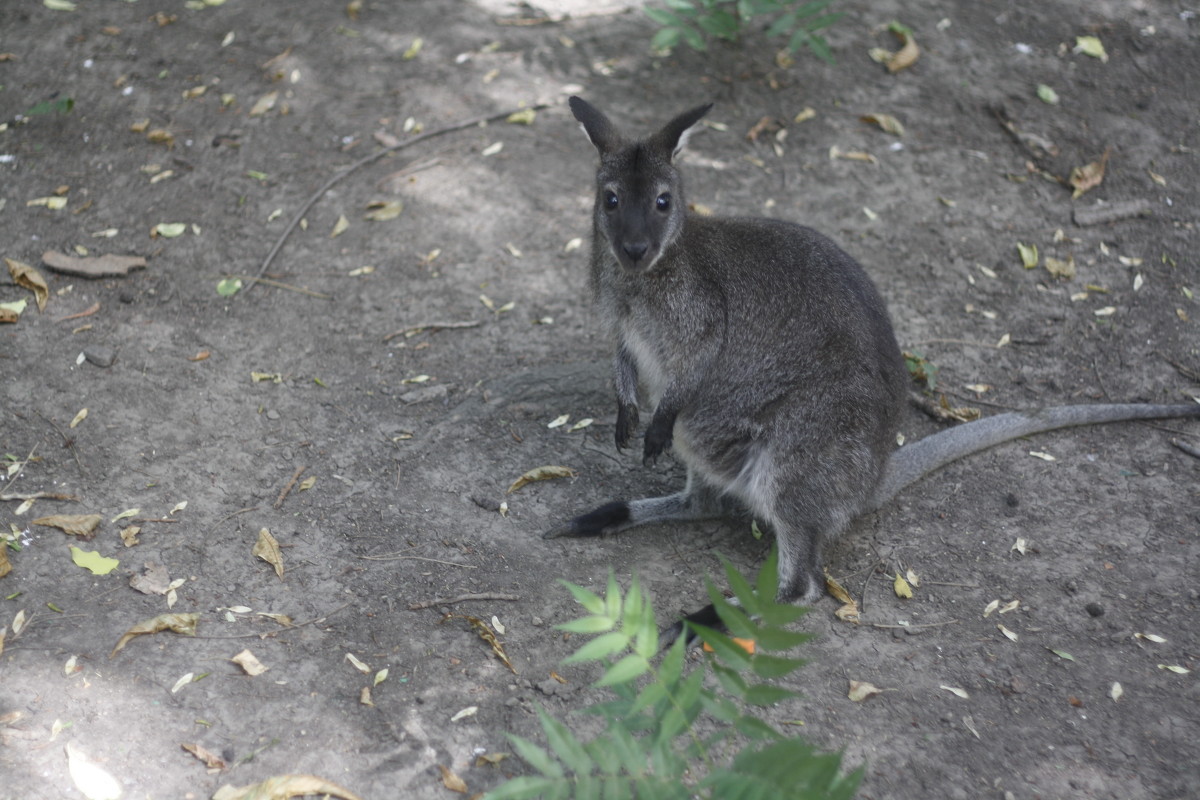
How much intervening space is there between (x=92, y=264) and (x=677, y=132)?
3.20 metres

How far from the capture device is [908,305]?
5.19 metres

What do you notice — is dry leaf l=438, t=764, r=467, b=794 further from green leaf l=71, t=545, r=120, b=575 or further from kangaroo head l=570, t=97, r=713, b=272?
kangaroo head l=570, t=97, r=713, b=272

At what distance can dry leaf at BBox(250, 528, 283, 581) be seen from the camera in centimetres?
367

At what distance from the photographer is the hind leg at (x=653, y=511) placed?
156 inches

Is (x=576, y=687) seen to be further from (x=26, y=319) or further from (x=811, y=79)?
(x=811, y=79)

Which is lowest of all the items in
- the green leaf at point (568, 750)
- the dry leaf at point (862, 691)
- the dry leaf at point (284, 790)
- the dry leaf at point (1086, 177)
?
the dry leaf at point (862, 691)

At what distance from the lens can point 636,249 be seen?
3.62m

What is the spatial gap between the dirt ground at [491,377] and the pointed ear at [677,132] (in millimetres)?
1317

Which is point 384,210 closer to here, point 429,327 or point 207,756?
point 429,327

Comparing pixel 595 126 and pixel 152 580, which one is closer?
pixel 152 580

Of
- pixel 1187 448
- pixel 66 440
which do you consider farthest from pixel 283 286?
pixel 1187 448

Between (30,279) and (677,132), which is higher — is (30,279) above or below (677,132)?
below

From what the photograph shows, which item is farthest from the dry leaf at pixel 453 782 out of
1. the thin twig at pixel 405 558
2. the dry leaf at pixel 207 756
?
the thin twig at pixel 405 558

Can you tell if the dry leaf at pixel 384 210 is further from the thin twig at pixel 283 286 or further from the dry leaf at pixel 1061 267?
the dry leaf at pixel 1061 267
